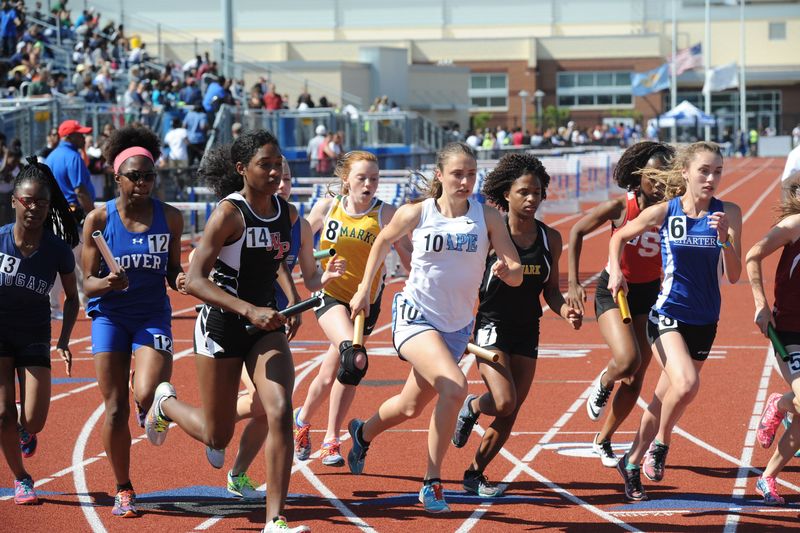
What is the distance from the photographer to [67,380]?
484 inches

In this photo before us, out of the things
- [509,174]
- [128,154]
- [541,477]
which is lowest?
[541,477]

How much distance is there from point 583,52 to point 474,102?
8.46 m

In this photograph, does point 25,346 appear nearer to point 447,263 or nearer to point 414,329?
point 414,329

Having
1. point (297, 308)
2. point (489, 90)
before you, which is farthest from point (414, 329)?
point (489, 90)

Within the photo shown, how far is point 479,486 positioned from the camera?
7910 millimetres

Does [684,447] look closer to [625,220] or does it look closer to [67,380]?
[625,220]

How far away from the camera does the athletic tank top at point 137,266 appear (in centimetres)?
760

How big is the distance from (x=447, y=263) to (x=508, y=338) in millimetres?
731

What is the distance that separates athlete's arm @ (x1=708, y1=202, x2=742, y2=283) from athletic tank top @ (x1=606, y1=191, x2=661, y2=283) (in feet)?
2.35

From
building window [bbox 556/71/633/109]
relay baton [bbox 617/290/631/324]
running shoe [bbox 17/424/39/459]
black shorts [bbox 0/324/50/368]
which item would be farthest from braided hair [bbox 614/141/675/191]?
building window [bbox 556/71/633/109]

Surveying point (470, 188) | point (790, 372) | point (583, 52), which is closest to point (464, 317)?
point (470, 188)

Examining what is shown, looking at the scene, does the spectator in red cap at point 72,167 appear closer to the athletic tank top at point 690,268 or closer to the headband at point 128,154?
the headband at point 128,154

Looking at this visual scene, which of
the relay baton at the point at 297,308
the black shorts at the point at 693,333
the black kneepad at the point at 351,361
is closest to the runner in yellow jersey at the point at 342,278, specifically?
the black kneepad at the point at 351,361

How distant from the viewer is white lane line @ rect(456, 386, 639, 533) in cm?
729
